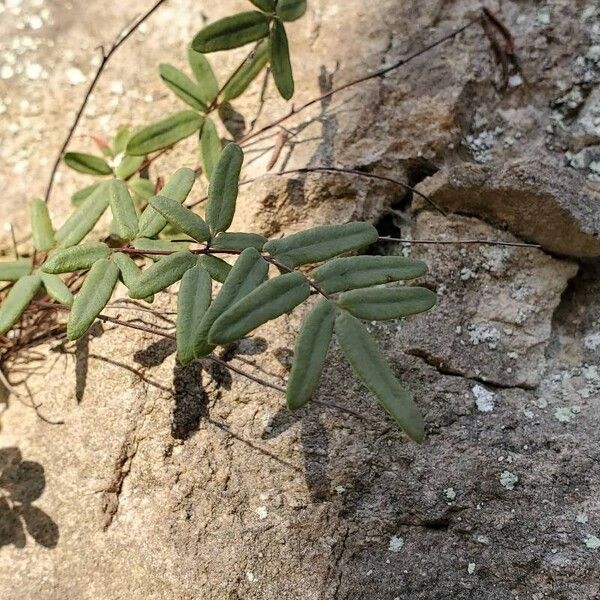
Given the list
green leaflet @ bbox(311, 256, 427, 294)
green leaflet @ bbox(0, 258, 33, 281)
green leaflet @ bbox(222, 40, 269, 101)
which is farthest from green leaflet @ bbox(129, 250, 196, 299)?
green leaflet @ bbox(222, 40, 269, 101)

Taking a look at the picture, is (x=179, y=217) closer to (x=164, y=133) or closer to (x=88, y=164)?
(x=164, y=133)

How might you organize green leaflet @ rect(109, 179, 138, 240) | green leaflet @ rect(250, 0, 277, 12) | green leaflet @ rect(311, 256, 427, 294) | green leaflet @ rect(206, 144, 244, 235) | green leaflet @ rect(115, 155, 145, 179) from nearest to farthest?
green leaflet @ rect(311, 256, 427, 294), green leaflet @ rect(206, 144, 244, 235), green leaflet @ rect(109, 179, 138, 240), green leaflet @ rect(250, 0, 277, 12), green leaflet @ rect(115, 155, 145, 179)

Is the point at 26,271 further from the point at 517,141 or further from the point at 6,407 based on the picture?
the point at 517,141

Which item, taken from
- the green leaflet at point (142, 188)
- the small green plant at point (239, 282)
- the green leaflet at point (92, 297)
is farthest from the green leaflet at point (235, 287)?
the green leaflet at point (142, 188)

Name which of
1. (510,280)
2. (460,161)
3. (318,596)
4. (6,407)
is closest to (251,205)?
(460,161)

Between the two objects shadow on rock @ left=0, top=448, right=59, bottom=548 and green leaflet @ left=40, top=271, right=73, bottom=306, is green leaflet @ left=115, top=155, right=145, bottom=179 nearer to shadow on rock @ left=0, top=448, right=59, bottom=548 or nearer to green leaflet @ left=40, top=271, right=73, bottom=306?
green leaflet @ left=40, top=271, right=73, bottom=306

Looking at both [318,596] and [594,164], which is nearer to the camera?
[318,596]

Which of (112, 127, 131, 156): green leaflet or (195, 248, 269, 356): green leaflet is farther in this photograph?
(112, 127, 131, 156): green leaflet
